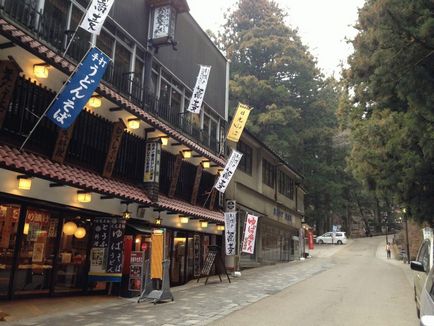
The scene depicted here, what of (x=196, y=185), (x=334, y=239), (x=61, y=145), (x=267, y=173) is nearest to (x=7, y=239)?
(x=61, y=145)

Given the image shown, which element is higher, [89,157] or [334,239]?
[89,157]

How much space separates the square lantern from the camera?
674 inches

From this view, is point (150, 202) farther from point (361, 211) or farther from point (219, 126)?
point (361, 211)

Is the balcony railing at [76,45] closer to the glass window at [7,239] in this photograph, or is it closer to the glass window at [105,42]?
the glass window at [105,42]

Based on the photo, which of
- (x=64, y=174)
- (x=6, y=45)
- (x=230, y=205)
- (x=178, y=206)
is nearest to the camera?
(x=6, y=45)

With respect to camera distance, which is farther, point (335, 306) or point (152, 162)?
point (152, 162)

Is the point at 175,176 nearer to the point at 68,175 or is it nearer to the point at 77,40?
the point at 77,40

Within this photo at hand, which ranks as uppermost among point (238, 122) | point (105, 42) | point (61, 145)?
point (105, 42)

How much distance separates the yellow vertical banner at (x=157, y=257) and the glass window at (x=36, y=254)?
122 inches

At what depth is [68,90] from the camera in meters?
10.6

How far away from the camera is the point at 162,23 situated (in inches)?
678

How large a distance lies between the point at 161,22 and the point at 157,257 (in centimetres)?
976

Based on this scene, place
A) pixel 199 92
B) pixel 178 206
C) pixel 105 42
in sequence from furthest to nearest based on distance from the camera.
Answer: pixel 199 92
pixel 178 206
pixel 105 42

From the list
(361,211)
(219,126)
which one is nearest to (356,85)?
(219,126)
